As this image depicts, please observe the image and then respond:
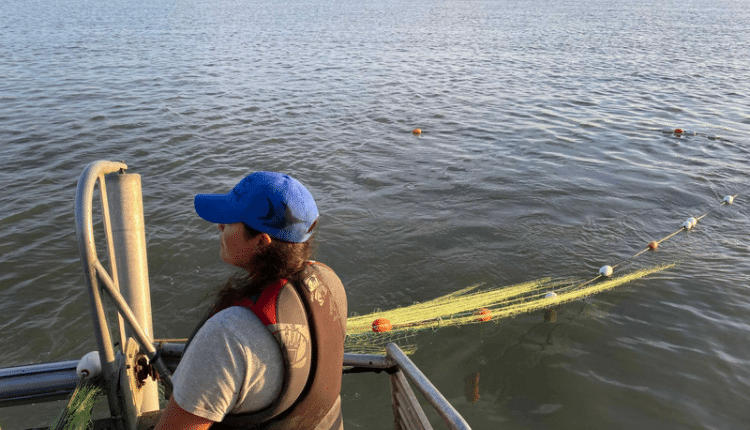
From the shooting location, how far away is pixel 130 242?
309 centimetres

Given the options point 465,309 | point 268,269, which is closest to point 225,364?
point 268,269

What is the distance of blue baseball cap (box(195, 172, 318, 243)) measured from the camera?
1906mm

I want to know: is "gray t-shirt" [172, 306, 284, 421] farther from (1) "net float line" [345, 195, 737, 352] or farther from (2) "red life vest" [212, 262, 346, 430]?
(1) "net float line" [345, 195, 737, 352]

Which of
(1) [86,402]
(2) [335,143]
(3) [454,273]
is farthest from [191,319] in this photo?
(2) [335,143]

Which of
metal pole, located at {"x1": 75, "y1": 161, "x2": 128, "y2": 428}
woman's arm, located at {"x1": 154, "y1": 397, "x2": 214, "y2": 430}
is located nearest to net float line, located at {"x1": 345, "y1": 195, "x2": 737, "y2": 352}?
metal pole, located at {"x1": 75, "y1": 161, "x2": 128, "y2": 428}

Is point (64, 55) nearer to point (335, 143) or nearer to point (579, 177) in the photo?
point (335, 143)

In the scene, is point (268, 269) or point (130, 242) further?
point (130, 242)

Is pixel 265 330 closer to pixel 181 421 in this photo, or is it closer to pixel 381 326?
pixel 181 421

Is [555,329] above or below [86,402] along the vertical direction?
below

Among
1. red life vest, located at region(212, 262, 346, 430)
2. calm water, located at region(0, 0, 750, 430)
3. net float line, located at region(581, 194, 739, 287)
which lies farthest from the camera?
net float line, located at region(581, 194, 739, 287)

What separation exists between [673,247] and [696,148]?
643cm

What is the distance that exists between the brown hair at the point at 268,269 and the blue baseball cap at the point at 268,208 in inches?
1.4

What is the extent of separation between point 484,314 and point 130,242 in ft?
14.1

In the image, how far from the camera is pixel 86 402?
2.44 m
